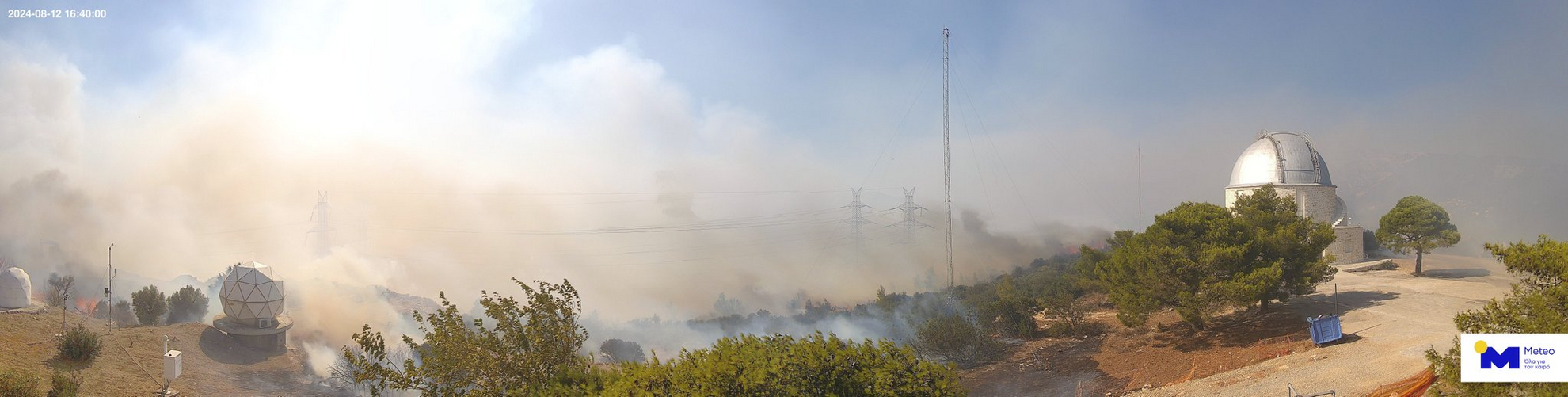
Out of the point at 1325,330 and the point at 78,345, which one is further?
the point at 78,345

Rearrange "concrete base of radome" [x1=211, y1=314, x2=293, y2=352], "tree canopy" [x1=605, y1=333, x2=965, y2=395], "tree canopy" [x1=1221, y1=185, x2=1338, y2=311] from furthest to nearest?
"concrete base of radome" [x1=211, y1=314, x2=293, y2=352] < "tree canopy" [x1=1221, y1=185, x2=1338, y2=311] < "tree canopy" [x1=605, y1=333, x2=965, y2=395]

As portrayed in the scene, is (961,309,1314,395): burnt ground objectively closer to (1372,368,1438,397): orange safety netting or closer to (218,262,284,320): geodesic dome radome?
(1372,368,1438,397): orange safety netting

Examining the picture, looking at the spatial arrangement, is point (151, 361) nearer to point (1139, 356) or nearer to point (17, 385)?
point (17, 385)

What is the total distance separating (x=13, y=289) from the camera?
108 feet

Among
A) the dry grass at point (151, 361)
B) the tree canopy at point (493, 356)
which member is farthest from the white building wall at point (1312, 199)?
the dry grass at point (151, 361)

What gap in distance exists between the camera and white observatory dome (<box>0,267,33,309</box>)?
107 feet

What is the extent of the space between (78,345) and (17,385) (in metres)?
7.09

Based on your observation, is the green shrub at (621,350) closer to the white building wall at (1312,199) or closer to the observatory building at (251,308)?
the observatory building at (251,308)

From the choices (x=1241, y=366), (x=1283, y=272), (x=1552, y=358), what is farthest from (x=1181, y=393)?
(x=1283, y=272)

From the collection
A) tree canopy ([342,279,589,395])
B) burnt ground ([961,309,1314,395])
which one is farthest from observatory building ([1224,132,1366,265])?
tree canopy ([342,279,589,395])

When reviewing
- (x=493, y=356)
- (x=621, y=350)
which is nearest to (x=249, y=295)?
(x=621, y=350)

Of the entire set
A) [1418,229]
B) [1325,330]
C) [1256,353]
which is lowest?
[1256,353]

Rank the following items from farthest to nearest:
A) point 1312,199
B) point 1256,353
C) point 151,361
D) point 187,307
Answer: point 187,307 < point 1312,199 < point 151,361 < point 1256,353

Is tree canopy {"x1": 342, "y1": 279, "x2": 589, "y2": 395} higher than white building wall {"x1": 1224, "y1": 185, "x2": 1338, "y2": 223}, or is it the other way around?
white building wall {"x1": 1224, "y1": 185, "x2": 1338, "y2": 223}
